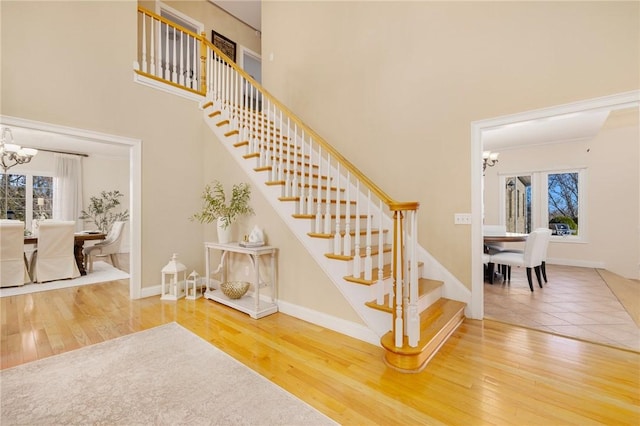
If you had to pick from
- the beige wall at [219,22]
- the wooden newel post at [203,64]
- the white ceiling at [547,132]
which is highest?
the beige wall at [219,22]

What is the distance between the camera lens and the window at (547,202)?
5.96m

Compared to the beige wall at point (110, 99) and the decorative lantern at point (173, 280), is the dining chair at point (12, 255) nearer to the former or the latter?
the beige wall at point (110, 99)

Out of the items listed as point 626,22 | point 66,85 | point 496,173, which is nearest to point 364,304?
point 626,22

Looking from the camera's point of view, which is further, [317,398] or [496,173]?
[496,173]

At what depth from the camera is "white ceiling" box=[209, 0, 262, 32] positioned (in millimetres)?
6172

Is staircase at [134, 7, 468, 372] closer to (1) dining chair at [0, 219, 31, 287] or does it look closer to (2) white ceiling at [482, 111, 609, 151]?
(2) white ceiling at [482, 111, 609, 151]

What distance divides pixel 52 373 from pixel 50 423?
0.64 meters

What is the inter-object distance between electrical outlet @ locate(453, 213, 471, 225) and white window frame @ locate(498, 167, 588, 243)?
15.5 ft

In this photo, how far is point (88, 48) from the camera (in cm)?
330

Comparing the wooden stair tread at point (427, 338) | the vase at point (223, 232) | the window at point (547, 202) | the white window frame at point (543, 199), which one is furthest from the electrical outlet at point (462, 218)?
the white window frame at point (543, 199)

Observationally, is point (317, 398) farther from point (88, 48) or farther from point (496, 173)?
point (496, 173)

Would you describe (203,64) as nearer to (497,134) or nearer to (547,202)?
(497,134)

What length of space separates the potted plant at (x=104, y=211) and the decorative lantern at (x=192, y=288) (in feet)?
17.4

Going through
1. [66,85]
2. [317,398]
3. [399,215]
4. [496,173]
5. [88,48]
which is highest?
[88,48]
